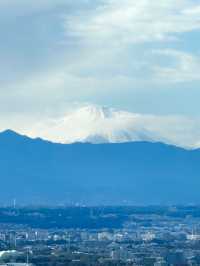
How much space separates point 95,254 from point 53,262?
11992 millimetres

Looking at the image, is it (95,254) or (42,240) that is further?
(42,240)

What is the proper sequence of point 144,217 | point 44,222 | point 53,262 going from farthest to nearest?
point 144,217 < point 44,222 < point 53,262

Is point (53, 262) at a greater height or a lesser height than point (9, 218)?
lesser

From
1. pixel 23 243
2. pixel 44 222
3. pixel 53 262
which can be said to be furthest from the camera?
pixel 44 222

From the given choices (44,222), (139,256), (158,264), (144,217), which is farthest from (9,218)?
(158,264)

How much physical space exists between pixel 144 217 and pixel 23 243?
2605 inches

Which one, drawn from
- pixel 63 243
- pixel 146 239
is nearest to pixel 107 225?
pixel 146 239

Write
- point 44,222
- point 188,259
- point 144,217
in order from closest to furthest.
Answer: point 188,259
point 44,222
point 144,217

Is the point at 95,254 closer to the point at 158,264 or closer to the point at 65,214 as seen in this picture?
the point at 158,264

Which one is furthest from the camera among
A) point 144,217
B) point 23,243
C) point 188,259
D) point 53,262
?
point 144,217

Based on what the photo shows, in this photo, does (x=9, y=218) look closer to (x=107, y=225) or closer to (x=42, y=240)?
(x=107, y=225)

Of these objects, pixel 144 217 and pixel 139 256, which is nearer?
pixel 139 256

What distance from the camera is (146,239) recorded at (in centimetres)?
13700

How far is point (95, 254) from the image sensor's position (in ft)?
354
